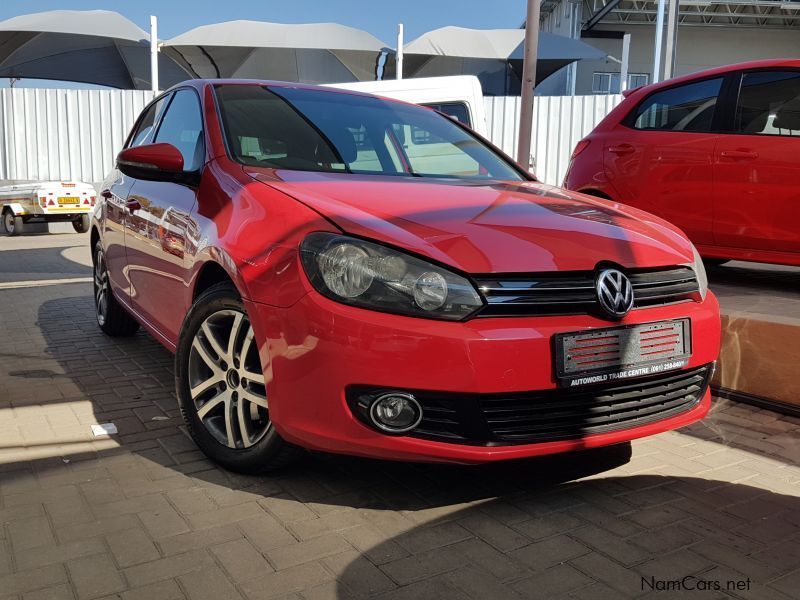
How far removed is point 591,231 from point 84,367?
3198 millimetres

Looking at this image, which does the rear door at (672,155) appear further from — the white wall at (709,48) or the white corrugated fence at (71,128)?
the white wall at (709,48)

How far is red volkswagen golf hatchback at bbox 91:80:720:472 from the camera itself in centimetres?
244

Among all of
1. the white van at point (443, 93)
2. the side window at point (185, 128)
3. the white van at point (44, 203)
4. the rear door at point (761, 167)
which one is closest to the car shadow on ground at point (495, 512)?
Result: the side window at point (185, 128)

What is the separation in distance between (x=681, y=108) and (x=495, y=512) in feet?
14.0

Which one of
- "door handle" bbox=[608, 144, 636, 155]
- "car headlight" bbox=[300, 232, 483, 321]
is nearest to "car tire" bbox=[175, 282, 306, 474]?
"car headlight" bbox=[300, 232, 483, 321]

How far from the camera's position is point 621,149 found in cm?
612

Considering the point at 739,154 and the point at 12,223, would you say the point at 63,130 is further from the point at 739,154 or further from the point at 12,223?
the point at 739,154

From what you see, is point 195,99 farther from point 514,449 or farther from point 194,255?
point 514,449

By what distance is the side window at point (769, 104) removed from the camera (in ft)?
17.6

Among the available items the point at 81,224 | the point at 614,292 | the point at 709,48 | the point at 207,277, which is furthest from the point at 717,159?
the point at 709,48

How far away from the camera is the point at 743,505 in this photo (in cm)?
286

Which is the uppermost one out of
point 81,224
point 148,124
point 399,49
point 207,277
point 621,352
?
point 399,49

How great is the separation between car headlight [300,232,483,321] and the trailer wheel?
1323 cm

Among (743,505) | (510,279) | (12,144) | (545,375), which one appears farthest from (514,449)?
(12,144)
